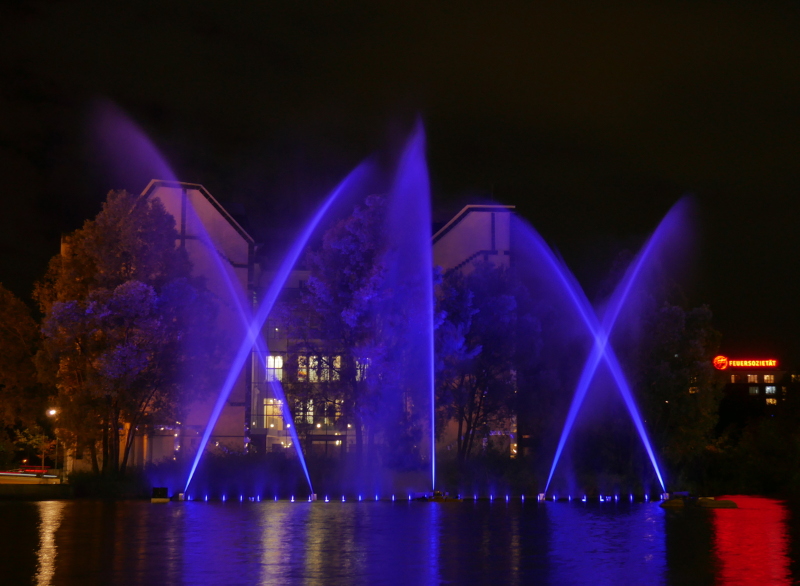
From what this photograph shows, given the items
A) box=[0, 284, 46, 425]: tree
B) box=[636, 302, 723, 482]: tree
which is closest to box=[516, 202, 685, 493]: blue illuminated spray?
box=[636, 302, 723, 482]: tree

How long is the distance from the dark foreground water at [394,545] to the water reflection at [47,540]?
0.07m

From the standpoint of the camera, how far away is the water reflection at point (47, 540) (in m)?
18.3

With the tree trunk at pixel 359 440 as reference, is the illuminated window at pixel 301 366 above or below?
above

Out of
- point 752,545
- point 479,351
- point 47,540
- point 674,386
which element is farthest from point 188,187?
point 752,545

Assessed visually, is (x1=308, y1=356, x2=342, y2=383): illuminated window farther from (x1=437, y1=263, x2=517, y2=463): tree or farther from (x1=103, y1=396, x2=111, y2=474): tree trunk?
(x1=103, y1=396, x2=111, y2=474): tree trunk

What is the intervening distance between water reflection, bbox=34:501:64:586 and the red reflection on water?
554 inches

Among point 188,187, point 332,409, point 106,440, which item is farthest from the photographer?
point 188,187

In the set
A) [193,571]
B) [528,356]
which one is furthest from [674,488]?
[193,571]

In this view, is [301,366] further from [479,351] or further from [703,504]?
[703,504]

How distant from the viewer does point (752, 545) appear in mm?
24250

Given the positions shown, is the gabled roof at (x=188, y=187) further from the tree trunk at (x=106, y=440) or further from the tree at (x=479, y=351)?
the tree trunk at (x=106, y=440)

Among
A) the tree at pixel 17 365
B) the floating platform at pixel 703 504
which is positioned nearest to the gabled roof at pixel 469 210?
the tree at pixel 17 365

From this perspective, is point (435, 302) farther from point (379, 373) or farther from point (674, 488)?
point (674, 488)

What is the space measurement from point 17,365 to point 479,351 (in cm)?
3128
